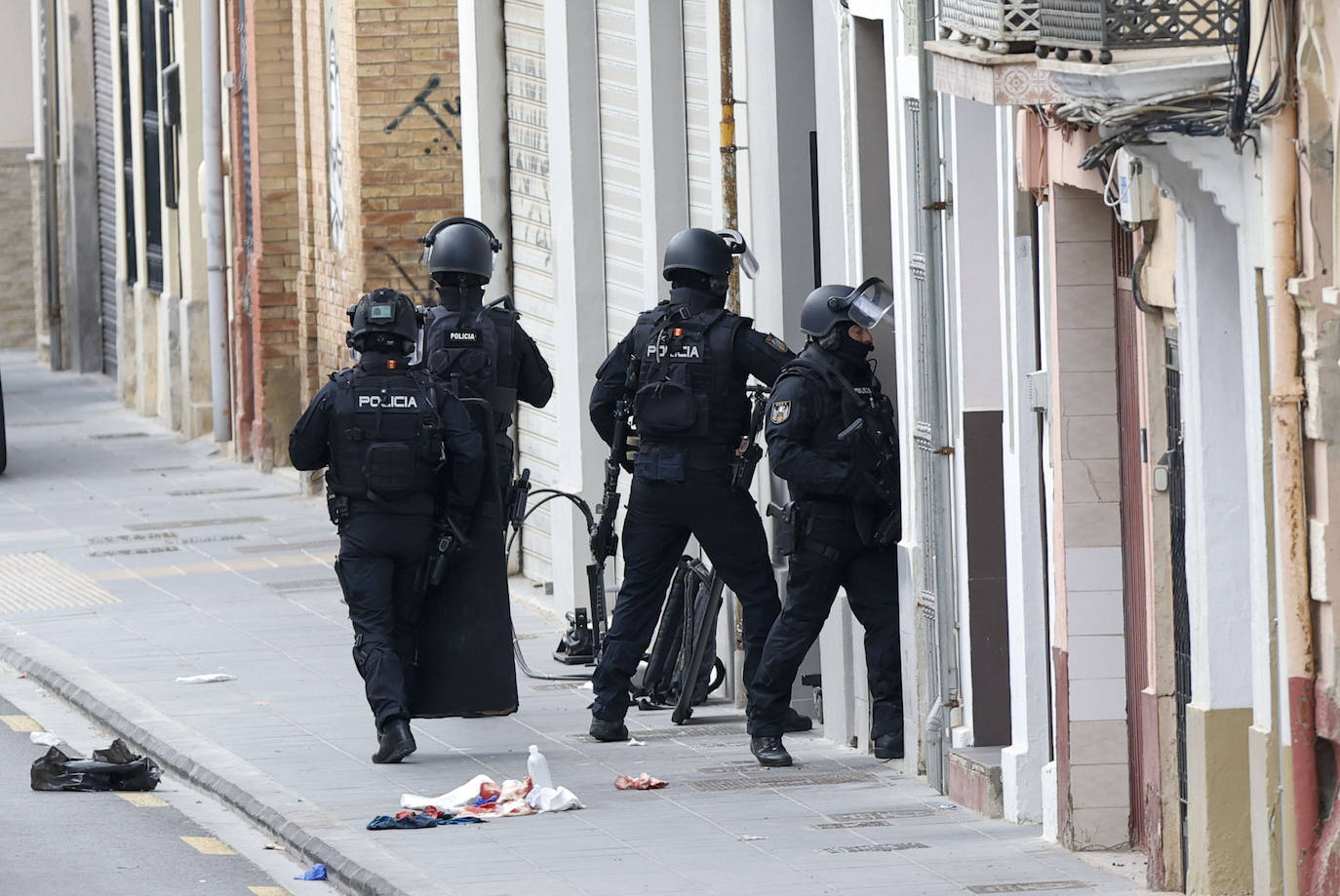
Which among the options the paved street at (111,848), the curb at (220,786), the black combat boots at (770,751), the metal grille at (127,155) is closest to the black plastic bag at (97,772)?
the paved street at (111,848)

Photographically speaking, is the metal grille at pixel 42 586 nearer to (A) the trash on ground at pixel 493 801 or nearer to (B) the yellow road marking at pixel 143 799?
(B) the yellow road marking at pixel 143 799

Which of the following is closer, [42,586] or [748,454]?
[748,454]

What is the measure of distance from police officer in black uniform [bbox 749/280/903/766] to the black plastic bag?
2.60 meters

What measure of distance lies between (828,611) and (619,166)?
4.65m

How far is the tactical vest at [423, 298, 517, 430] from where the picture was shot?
534 inches

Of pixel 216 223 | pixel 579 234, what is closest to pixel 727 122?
pixel 579 234

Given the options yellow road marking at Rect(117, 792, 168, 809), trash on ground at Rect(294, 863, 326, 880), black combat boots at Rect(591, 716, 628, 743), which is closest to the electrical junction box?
trash on ground at Rect(294, 863, 326, 880)

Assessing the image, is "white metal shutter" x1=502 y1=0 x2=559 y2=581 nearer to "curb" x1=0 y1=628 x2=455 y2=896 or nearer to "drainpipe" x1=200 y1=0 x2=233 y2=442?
"curb" x1=0 y1=628 x2=455 y2=896

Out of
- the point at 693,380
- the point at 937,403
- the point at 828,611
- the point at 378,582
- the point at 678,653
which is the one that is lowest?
the point at 678,653

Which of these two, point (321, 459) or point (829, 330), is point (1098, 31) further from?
point (321, 459)

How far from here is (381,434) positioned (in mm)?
12164

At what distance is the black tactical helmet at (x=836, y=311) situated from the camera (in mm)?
11656

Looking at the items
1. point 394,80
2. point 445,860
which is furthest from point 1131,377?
point 394,80

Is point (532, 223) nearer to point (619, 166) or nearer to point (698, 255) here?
point (619, 166)
